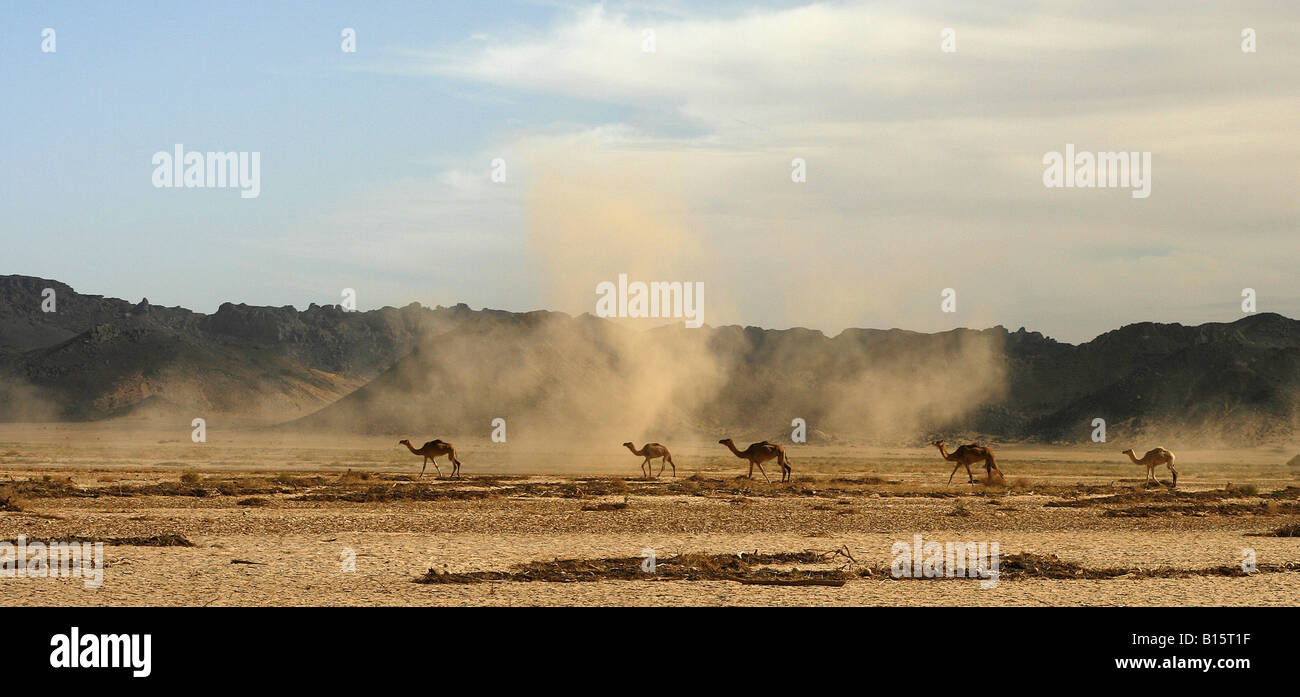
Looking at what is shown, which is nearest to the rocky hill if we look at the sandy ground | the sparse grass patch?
the sandy ground

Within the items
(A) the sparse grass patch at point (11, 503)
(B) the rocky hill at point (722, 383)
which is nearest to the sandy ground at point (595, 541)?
(A) the sparse grass patch at point (11, 503)

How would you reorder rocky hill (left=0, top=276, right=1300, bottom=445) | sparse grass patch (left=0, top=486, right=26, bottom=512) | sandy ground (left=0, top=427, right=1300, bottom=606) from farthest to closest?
rocky hill (left=0, top=276, right=1300, bottom=445) < sparse grass patch (left=0, top=486, right=26, bottom=512) < sandy ground (left=0, top=427, right=1300, bottom=606)

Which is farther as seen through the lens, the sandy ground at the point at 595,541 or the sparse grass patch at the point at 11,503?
the sparse grass patch at the point at 11,503

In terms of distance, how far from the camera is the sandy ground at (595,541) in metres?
15.0

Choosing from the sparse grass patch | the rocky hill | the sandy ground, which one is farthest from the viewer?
the rocky hill

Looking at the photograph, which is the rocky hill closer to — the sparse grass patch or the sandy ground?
the sandy ground

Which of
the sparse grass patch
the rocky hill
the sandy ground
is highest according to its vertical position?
the rocky hill

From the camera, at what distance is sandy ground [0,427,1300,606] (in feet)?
49.1

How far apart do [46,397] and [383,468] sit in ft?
355

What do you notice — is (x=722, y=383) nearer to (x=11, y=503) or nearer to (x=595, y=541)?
(x=11, y=503)

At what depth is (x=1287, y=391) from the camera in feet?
363

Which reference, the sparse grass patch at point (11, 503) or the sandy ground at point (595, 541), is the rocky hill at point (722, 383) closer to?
the sandy ground at point (595, 541)

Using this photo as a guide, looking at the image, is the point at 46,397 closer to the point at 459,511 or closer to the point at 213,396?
the point at 213,396
